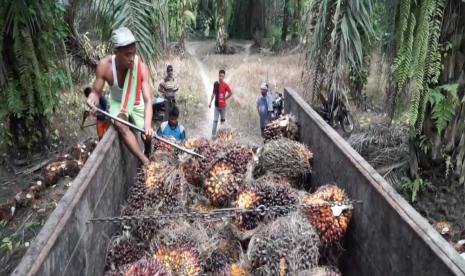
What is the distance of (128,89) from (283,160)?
1.34 meters

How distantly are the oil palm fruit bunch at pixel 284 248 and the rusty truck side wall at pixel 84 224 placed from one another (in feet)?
2.60

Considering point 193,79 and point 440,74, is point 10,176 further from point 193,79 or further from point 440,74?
point 193,79

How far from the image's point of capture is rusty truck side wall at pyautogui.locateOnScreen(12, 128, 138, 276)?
1683 millimetres

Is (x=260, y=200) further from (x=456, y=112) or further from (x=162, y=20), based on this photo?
(x=162, y=20)

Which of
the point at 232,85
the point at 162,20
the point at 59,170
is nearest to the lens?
the point at 162,20

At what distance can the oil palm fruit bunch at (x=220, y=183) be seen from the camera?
2.81 m

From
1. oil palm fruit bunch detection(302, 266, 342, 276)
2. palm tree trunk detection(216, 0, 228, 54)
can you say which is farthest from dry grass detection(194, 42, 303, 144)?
oil palm fruit bunch detection(302, 266, 342, 276)

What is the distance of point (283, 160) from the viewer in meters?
3.18

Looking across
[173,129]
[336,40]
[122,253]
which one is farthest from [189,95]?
[122,253]

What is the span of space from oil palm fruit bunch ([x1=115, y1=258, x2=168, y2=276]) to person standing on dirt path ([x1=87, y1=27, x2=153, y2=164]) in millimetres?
1309

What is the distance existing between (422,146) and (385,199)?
2.91 metres

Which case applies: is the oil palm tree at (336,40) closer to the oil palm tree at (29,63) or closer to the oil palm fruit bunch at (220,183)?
the oil palm fruit bunch at (220,183)

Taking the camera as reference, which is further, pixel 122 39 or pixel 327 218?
pixel 122 39

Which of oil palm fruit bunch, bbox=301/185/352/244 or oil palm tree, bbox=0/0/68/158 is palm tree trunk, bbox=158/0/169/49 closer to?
oil palm tree, bbox=0/0/68/158
